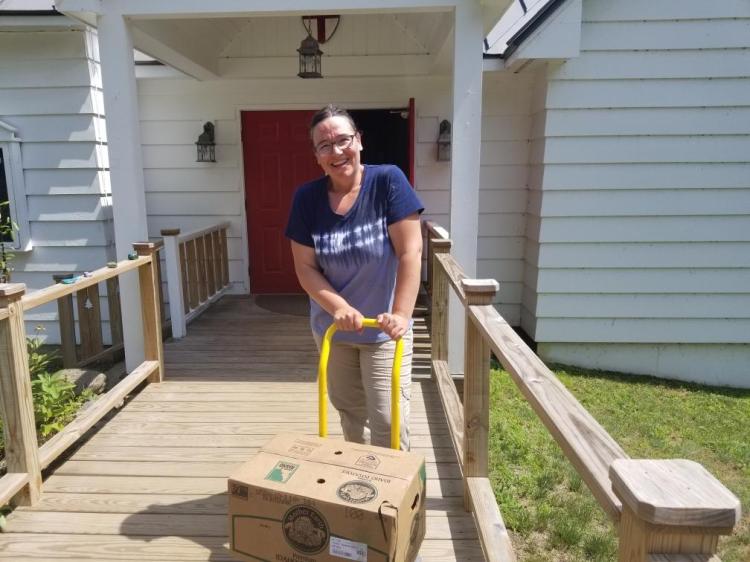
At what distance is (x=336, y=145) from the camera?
1867 millimetres

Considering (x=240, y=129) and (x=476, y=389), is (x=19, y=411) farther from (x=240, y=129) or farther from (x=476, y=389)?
(x=240, y=129)

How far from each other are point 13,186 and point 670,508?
18.8 ft

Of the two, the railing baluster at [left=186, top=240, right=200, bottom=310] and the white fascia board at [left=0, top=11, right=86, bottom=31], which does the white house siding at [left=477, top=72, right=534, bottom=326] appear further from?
the white fascia board at [left=0, top=11, right=86, bottom=31]

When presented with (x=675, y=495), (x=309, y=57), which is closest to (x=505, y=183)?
(x=309, y=57)

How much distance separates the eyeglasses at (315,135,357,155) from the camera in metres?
1.87

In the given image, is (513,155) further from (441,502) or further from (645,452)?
(441,502)

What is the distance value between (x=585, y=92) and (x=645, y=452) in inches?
117

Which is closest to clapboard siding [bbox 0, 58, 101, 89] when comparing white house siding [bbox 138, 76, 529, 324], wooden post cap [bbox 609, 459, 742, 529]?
white house siding [bbox 138, 76, 529, 324]

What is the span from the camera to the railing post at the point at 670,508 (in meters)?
0.76

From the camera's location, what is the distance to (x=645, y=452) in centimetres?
381

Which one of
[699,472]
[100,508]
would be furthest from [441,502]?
[699,472]

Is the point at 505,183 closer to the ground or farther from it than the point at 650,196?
farther from it

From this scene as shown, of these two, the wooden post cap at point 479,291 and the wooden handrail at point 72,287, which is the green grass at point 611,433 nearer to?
the wooden post cap at point 479,291

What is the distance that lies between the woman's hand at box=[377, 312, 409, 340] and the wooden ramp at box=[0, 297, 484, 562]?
95cm
